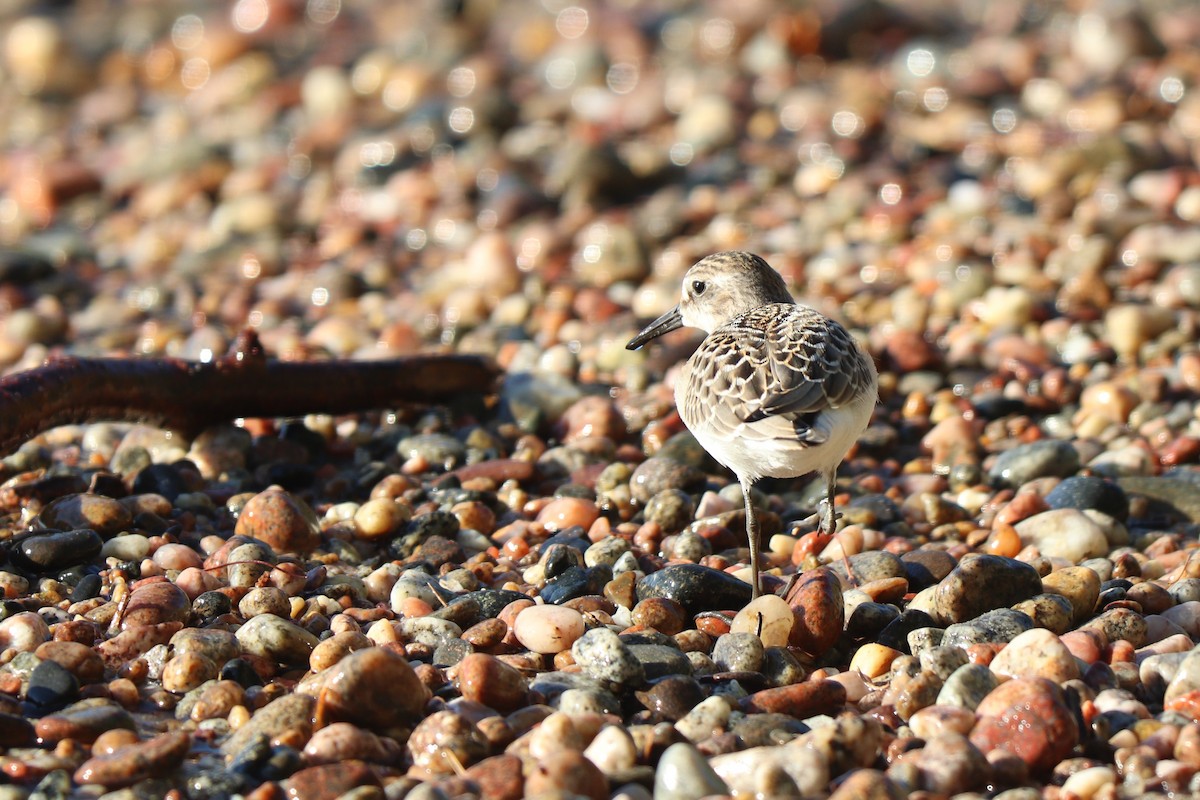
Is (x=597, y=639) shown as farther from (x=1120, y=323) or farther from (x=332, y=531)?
(x=1120, y=323)

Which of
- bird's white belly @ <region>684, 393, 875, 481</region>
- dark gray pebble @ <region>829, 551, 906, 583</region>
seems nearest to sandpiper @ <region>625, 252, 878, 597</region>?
bird's white belly @ <region>684, 393, 875, 481</region>

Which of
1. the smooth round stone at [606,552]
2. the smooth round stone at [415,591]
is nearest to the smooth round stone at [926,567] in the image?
the smooth round stone at [606,552]

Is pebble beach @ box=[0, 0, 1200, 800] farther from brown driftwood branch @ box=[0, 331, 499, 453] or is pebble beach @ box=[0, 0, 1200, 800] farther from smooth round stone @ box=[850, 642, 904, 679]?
brown driftwood branch @ box=[0, 331, 499, 453]

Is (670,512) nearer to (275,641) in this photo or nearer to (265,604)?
(265,604)

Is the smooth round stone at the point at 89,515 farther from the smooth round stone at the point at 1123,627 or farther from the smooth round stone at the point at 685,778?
the smooth round stone at the point at 1123,627

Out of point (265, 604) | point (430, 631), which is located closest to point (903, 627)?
point (430, 631)
